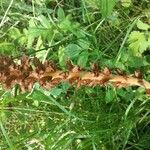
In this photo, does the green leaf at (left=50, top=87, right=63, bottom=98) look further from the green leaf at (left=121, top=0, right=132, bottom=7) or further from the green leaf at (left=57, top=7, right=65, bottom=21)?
the green leaf at (left=121, top=0, right=132, bottom=7)

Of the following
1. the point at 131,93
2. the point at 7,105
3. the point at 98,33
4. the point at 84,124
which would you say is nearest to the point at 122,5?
the point at 98,33

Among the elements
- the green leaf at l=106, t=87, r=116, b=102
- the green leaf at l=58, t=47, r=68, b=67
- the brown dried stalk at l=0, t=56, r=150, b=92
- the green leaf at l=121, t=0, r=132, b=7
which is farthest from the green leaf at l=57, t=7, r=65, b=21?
the brown dried stalk at l=0, t=56, r=150, b=92

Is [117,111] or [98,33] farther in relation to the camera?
[98,33]

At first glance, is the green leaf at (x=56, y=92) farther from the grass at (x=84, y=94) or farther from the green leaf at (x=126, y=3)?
the green leaf at (x=126, y=3)

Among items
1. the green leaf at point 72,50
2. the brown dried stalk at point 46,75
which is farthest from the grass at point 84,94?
the brown dried stalk at point 46,75

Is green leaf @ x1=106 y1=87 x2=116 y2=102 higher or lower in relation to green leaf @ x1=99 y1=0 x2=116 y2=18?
lower

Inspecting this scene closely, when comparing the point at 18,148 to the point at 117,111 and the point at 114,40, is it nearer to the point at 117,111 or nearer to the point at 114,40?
the point at 117,111

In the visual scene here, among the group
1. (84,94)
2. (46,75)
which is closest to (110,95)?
(84,94)
